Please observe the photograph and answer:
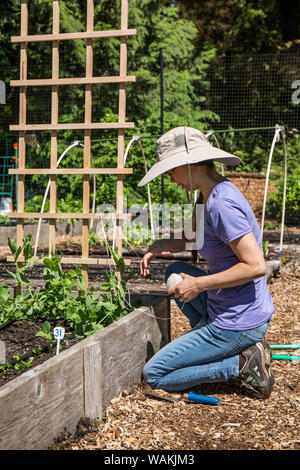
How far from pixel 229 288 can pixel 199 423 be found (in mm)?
537

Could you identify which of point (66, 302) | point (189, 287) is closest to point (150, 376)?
point (189, 287)

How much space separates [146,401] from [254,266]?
72 centimetres

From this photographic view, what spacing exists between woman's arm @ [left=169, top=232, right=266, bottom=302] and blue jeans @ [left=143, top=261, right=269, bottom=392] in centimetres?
25

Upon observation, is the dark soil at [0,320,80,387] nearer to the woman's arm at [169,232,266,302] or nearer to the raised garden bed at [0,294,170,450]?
the raised garden bed at [0,294,170,450]

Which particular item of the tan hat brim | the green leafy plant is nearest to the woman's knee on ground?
the green leafy plant

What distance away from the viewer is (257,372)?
2129 mm

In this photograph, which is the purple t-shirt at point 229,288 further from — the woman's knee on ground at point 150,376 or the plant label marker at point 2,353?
the plant label marker at point 2,353

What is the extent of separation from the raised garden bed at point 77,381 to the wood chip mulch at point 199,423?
0.06m

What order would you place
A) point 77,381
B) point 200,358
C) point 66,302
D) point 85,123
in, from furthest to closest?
point 85,123
point 66,302
point 200,358
point 77,381

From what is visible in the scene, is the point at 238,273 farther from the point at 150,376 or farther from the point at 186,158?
the point at 150,376

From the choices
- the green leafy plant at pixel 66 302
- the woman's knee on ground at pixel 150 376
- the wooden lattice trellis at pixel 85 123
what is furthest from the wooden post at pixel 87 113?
the woman's knee on ground at pixel 150 376

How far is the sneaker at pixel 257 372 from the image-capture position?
2135 millimetres
